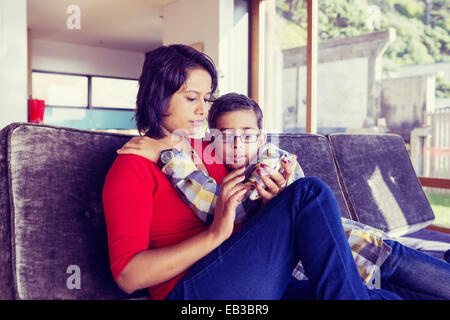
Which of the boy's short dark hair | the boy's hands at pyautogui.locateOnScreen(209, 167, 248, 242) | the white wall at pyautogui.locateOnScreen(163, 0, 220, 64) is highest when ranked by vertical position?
the white wall at pyautogui.locateOnScreen(163, 0, 220, 64)

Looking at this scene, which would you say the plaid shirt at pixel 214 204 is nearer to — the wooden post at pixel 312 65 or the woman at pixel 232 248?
the woman at pixel 232 248

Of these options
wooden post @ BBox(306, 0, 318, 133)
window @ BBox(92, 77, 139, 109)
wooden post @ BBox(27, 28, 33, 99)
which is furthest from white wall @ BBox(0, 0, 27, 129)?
window @ BBox(92, 77, 139, 109)

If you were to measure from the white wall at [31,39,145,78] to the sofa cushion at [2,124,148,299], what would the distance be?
317 inches

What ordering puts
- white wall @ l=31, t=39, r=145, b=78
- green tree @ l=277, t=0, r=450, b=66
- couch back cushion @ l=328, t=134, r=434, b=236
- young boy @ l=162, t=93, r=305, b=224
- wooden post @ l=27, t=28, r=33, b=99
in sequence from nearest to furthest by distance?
young boy @ l=162, t=93, r=305, b=224 < couch back cushion @ l=328, t=134, r=434, b=236 < green tree @ l=277, t=0, r=450, b=66 < wooden post @ l=27, t=28, r=33, b=99 < white wall @ l=31, t=39, r=145, b=78

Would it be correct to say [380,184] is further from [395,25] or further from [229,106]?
[395,25]

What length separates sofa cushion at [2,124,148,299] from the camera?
102cm

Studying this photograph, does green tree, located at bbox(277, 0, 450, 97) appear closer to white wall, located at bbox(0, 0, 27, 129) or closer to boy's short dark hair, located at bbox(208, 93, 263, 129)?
white wall, located at bbox(0, 0, 27, 129)

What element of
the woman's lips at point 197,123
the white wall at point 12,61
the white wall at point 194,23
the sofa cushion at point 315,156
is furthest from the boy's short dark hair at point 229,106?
the white wall at point 194,23

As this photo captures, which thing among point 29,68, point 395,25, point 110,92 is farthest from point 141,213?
point 110,92

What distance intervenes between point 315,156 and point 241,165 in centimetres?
64

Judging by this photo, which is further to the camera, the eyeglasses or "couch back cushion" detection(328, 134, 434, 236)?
"couch back cushion" detection(328, 134, 434, 236)
